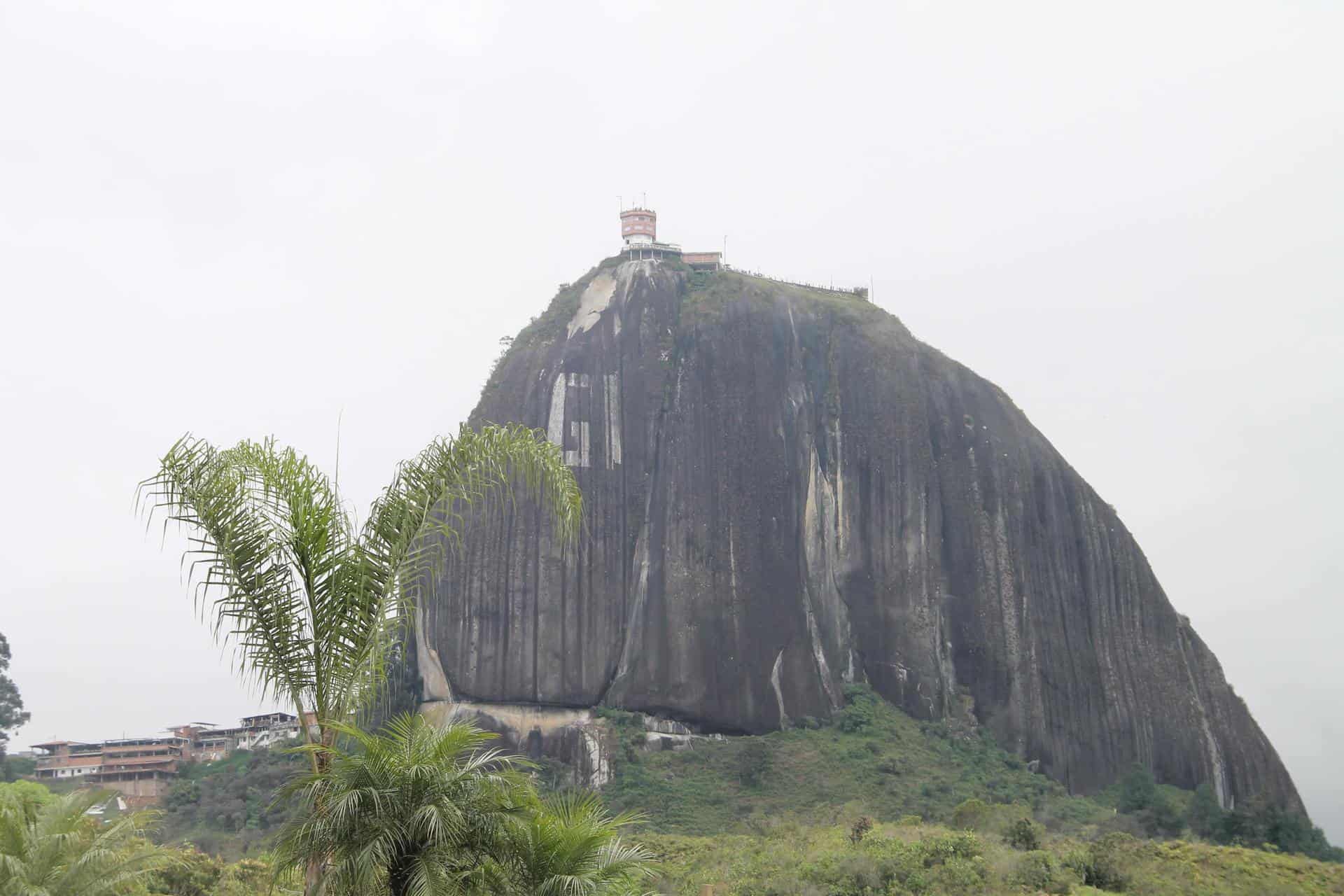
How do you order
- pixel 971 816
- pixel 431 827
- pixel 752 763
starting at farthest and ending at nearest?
pixel 752 763
pixel 971 816
pixel 431 827

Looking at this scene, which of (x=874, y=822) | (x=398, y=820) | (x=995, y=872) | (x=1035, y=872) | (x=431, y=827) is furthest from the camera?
(x=874, y=822)

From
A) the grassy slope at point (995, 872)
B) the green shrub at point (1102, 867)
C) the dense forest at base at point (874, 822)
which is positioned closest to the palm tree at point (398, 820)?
the dense forest at base at point (874, 822)

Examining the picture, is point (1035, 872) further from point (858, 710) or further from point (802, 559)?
point (802, 559)

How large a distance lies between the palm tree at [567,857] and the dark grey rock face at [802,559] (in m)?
49.2

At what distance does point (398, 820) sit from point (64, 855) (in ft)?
14.4

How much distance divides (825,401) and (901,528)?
300 inches

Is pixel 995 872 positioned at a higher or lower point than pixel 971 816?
lower

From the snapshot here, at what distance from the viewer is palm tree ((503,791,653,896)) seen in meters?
8.74

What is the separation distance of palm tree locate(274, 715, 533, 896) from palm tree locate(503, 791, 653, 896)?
191 millimetres

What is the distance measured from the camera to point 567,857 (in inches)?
350

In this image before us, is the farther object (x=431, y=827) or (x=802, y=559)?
(x=802, y=559)

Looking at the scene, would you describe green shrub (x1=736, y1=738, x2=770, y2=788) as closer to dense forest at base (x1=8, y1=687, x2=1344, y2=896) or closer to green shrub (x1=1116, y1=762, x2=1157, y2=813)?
dense forest at base (x1=8, y1=687, x2=1344, y2=896)

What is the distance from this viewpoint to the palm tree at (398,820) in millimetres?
8117

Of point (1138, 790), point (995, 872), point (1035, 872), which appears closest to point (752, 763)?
point (1138, 790)
